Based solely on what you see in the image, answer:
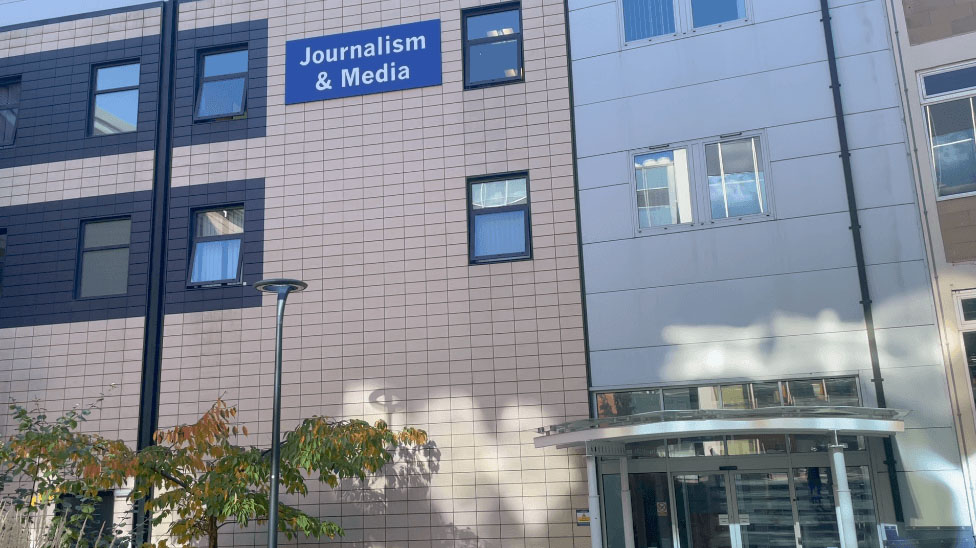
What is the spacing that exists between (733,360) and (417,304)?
542 cm

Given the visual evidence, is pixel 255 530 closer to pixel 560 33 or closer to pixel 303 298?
pixel 303 298

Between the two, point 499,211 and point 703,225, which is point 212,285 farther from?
point 703,225

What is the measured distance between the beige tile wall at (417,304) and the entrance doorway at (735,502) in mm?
913

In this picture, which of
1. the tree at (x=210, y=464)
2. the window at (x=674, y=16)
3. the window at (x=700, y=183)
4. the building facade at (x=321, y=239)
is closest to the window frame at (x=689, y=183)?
the window at (x=700, y=183)

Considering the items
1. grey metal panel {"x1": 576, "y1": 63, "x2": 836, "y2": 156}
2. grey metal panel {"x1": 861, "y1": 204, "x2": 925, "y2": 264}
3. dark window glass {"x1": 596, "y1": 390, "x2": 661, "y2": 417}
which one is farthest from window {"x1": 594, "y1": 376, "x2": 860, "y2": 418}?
grey metal panel {"x1": 576, "y1": 63, "x2": 836, "y2": 156}

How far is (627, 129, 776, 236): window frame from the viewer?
Answer: 1459cm

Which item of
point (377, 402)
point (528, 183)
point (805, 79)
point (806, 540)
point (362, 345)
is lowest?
point (806, 540)

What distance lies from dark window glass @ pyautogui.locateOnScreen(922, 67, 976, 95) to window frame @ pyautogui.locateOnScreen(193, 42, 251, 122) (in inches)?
479

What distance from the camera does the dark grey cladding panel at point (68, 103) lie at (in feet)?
60.0

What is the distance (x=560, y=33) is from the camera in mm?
16469

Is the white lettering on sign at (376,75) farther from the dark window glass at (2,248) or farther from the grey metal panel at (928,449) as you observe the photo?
the grey metal panel at (928,449)

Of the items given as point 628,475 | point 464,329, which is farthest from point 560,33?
point 628,475

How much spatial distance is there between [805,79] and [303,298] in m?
9.39

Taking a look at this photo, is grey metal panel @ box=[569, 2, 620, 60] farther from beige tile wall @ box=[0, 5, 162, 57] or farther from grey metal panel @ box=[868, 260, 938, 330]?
beige tile wall @ box=[0, 5, 162, 57]
